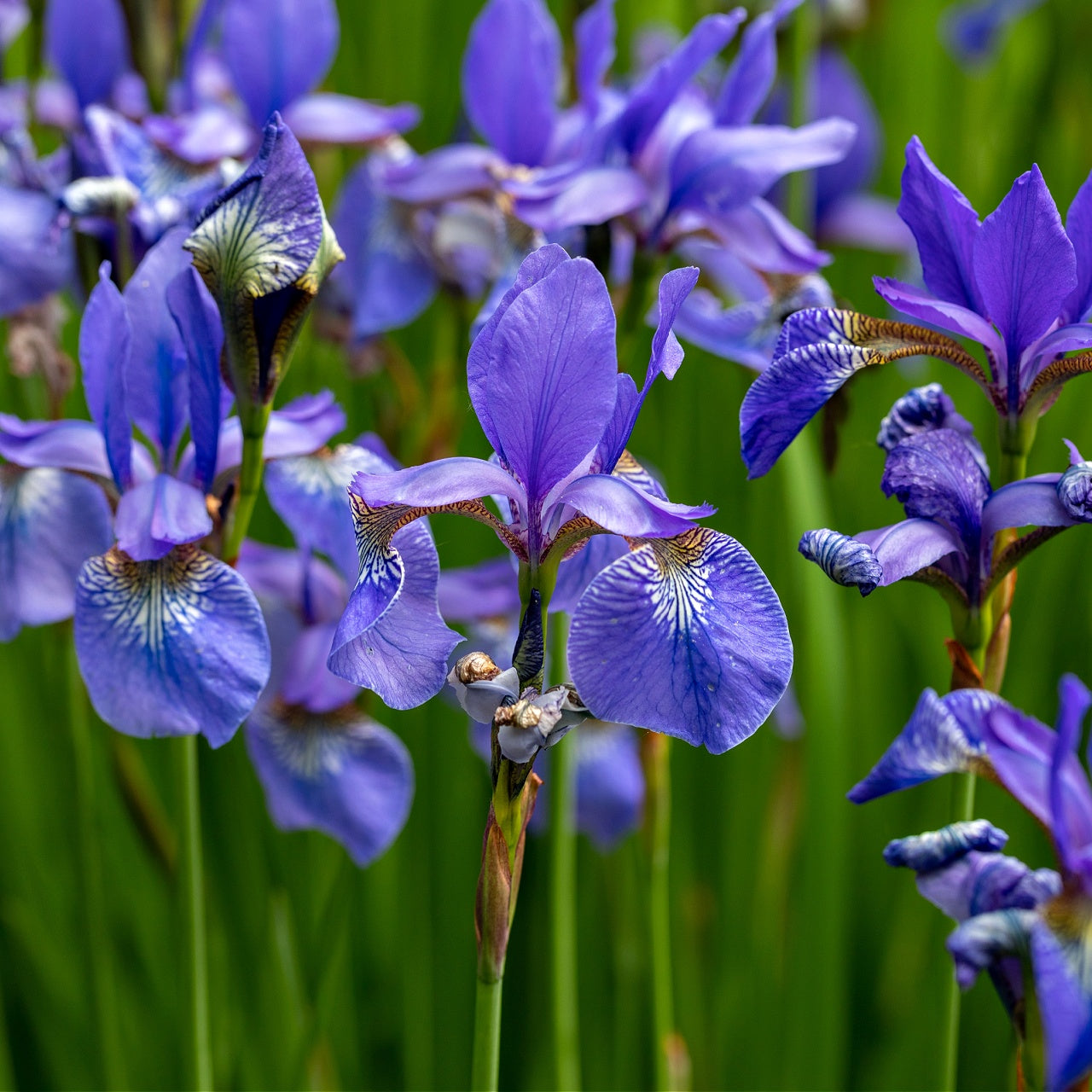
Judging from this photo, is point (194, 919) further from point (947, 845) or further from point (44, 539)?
point (947, 845)

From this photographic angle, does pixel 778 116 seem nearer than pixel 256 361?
No

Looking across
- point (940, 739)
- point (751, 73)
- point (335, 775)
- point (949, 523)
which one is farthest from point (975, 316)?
point (335, 775)

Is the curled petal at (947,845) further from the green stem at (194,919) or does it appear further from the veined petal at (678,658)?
the green stem at (194,919)

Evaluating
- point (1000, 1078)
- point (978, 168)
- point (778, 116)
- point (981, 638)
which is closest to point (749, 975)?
point (1000, 1078)

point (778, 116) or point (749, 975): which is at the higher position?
point (778, 116)

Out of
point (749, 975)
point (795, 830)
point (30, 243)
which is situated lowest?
point (749, 975)

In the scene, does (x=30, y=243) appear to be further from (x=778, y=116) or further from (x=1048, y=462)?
(x=1048, y=462)
